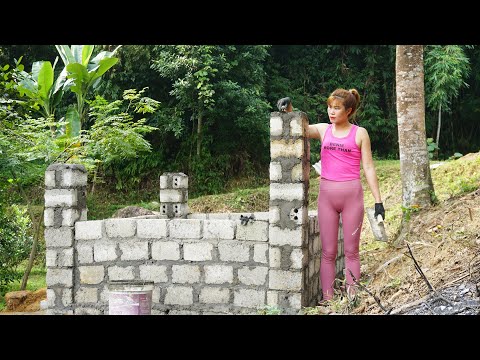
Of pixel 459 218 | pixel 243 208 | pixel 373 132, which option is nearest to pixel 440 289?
pixel 459 218

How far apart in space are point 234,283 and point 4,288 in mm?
4387

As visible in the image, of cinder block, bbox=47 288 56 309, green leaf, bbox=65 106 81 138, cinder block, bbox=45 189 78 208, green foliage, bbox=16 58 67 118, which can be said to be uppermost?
green foliage, bbox=16 58 67 118

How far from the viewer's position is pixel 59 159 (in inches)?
400

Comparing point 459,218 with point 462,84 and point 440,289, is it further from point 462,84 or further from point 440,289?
point 462,84

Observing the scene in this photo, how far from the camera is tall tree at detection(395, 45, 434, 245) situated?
773 centimetres

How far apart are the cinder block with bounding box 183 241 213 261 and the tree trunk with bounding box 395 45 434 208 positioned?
10.3 ft

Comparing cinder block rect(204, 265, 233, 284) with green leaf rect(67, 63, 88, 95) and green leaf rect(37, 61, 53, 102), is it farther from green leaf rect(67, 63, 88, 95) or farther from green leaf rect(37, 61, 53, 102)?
green leaf rect(67, 63, 88, 95)

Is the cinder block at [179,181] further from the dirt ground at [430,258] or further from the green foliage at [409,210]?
the green foliage at [409,210]

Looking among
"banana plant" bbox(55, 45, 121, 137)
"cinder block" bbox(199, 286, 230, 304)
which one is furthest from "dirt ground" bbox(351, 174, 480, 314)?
"banana plant" bbox(55, 45, 121, 137)

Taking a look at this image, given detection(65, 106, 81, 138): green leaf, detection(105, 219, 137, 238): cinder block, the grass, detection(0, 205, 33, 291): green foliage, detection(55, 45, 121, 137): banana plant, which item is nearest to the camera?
detection(105, 219, 137, 238): cinder block

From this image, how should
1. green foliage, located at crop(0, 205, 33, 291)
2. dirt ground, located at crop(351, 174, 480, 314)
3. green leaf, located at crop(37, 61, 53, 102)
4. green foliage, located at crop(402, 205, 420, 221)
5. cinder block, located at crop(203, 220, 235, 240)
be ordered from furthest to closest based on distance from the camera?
1. green leaf, located at crop(37, 61, 53, 102)
2. green foliage, located at crop(0, 205, 33, 291)
3. green foliage, located at crop(402, 205, 420, 221)
4. cinder block, located at crop(203, 220, 235, 240)
5. dirt ground, located at crop(351, 174, 480, 314)

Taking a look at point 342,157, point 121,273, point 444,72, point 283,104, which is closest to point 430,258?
point 342,157

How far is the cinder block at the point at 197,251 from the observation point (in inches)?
227

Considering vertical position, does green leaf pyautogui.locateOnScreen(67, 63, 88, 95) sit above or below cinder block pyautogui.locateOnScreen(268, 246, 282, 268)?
above
